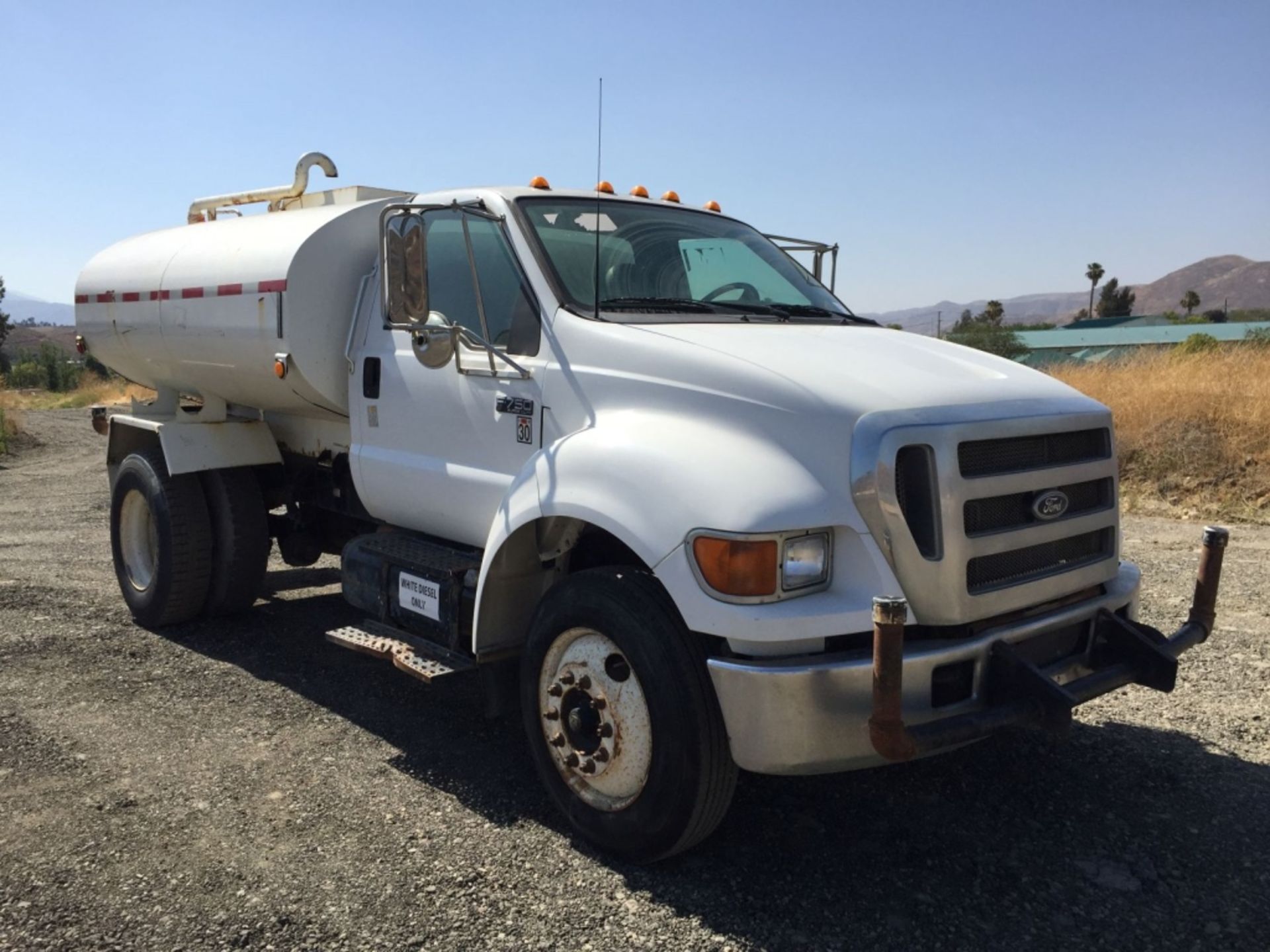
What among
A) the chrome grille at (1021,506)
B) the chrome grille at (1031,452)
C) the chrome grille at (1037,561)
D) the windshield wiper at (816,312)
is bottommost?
the chrome grille at (1037,561)

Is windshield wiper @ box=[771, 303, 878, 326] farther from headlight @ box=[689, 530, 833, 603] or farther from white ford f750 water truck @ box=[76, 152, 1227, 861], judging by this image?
headlight @ box=[689, 530, 833, 603]

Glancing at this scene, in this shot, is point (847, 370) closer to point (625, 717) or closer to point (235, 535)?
point (625, 717)

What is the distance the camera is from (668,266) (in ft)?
14.7

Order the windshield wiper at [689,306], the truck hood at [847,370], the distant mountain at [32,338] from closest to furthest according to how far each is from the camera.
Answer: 1. the truck hood at [847,370]
2. the windshield wiper at [689,306]
3. the distant mountain at [32,338]

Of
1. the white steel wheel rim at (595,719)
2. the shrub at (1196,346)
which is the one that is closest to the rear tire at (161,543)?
the white steel wheel rim at (595,719)

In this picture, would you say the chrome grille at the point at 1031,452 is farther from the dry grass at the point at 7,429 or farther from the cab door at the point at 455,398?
the dry grass at the point at 7,429

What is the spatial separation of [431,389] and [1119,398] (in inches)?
438

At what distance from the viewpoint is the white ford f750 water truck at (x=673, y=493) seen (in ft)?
9.80

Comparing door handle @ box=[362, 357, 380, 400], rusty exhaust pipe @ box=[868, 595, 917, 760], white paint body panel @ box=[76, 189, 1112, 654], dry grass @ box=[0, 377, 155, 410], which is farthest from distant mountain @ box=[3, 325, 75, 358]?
rusty exhaust pipe @ box=[868, 595, 917, 760]

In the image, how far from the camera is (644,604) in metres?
3.22

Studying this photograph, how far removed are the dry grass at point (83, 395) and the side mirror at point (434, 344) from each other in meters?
33.5

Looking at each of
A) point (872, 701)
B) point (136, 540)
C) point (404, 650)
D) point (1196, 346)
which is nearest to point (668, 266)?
point (404, 650)

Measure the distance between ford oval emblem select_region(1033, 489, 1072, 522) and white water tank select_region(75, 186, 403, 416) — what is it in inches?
131

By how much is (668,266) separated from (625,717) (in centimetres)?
210
